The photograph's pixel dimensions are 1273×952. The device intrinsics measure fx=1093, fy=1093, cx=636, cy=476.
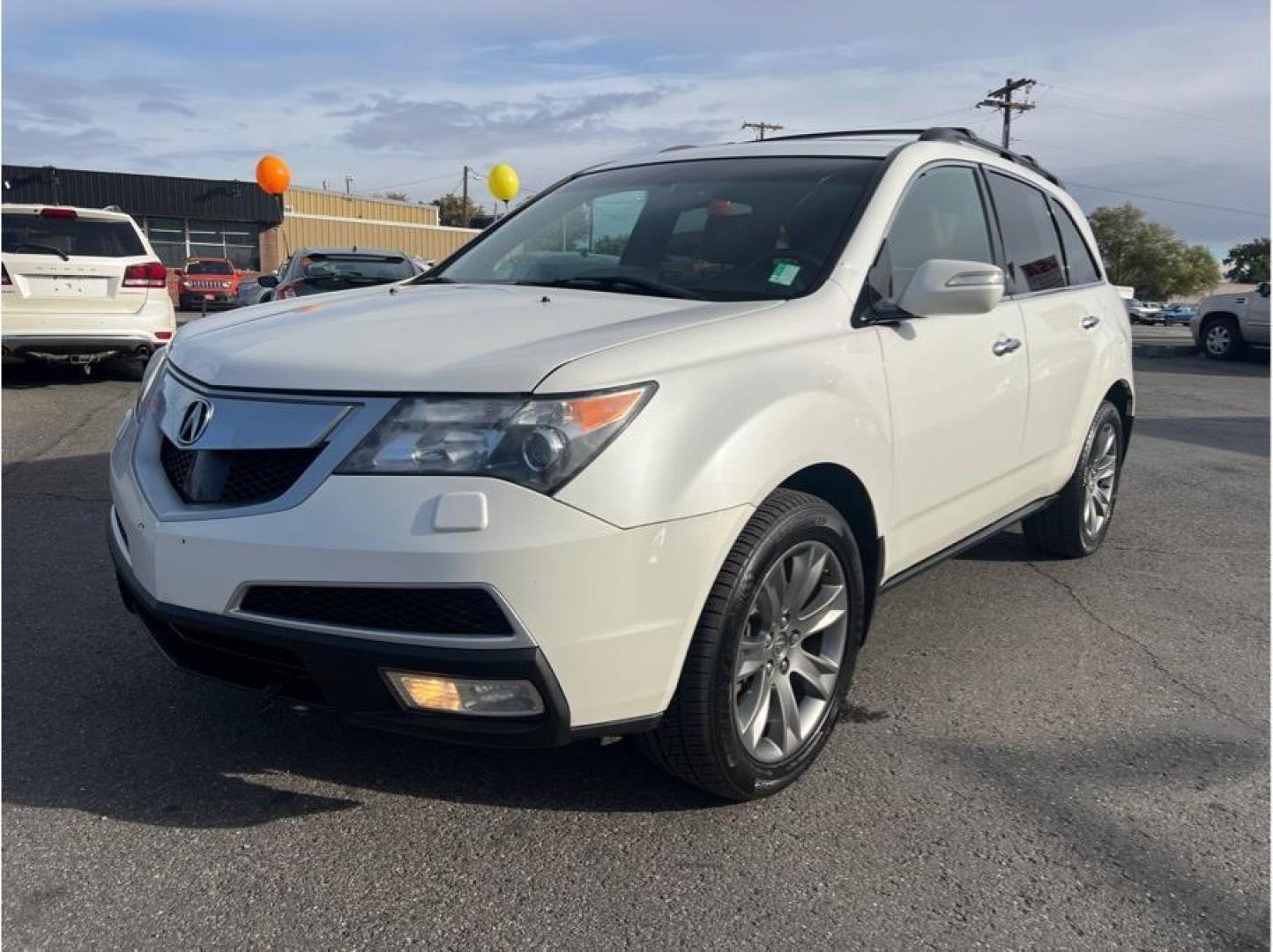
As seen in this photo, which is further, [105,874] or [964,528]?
[964,528]

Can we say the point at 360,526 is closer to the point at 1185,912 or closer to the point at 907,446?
the point at 907,446

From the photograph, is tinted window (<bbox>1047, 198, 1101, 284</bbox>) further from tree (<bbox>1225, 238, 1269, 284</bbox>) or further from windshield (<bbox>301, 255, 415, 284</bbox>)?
tree (<bbox>1225, 238, 1269, 284</bbox>)

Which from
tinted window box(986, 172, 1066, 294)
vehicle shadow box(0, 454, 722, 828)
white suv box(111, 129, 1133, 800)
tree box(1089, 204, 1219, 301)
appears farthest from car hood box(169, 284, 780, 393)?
tree box(1089, 204, 1219, 301)

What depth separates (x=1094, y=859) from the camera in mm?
2646

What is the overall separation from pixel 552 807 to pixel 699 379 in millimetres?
1175

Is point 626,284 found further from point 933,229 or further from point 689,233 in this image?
point 933,229

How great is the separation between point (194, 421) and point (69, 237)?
853 cm

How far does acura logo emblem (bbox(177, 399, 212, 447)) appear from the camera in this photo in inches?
103

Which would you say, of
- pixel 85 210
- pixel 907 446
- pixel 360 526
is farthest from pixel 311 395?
pixel 85 210

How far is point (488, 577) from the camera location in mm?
2268

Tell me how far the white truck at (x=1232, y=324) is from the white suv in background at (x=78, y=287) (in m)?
16.7

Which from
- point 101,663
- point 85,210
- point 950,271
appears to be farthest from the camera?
point 85,210

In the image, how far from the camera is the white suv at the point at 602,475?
2.32 meters

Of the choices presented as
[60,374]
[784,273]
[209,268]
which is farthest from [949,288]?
[209,268]
